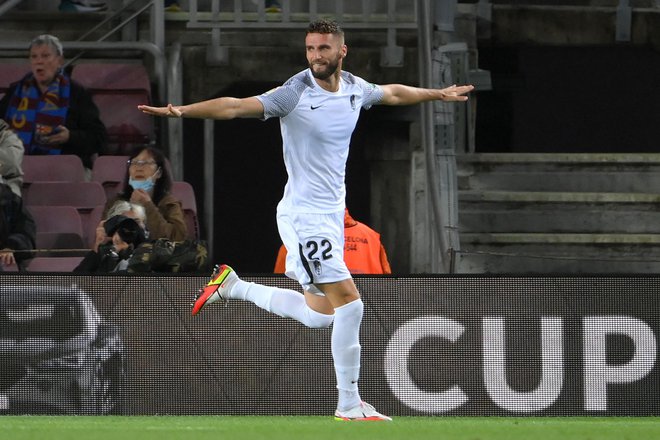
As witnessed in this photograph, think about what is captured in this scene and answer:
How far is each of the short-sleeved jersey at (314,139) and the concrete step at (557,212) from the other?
16.5ft

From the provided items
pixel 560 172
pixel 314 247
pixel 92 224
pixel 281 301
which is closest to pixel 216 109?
pixel 314 247

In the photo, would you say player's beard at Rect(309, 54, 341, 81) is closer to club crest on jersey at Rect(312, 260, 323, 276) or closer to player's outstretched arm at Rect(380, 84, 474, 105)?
player's outstretched arm at Rect(380, 84, 474, 105)

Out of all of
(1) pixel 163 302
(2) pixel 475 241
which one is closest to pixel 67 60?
(2) pixel 475 241

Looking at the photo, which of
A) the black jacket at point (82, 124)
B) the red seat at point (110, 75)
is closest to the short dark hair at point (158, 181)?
the black jacket at point (82, 124)

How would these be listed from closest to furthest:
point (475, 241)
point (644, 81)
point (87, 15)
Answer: point (475, 241) < point (87, 15) < point (644, 81)

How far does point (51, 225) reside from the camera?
41.8ft

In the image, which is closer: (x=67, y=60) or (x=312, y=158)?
(x=312, y=158)

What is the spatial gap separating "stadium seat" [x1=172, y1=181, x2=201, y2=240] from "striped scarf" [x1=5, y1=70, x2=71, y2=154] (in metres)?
1.11

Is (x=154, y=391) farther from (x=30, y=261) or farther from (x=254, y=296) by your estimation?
(x=30, y=261)

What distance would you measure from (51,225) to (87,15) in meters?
2.85

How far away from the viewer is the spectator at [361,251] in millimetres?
11539

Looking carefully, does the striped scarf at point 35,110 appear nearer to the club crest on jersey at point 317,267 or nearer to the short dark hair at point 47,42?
the short dark hair at point 47,42

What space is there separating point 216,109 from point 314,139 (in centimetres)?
70

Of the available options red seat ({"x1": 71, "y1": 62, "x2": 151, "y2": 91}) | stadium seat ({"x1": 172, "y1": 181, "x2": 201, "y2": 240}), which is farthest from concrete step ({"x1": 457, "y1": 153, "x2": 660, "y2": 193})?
red seat ({"x1": 71, "y1": 62, "x2": 151, "y2": 91})
